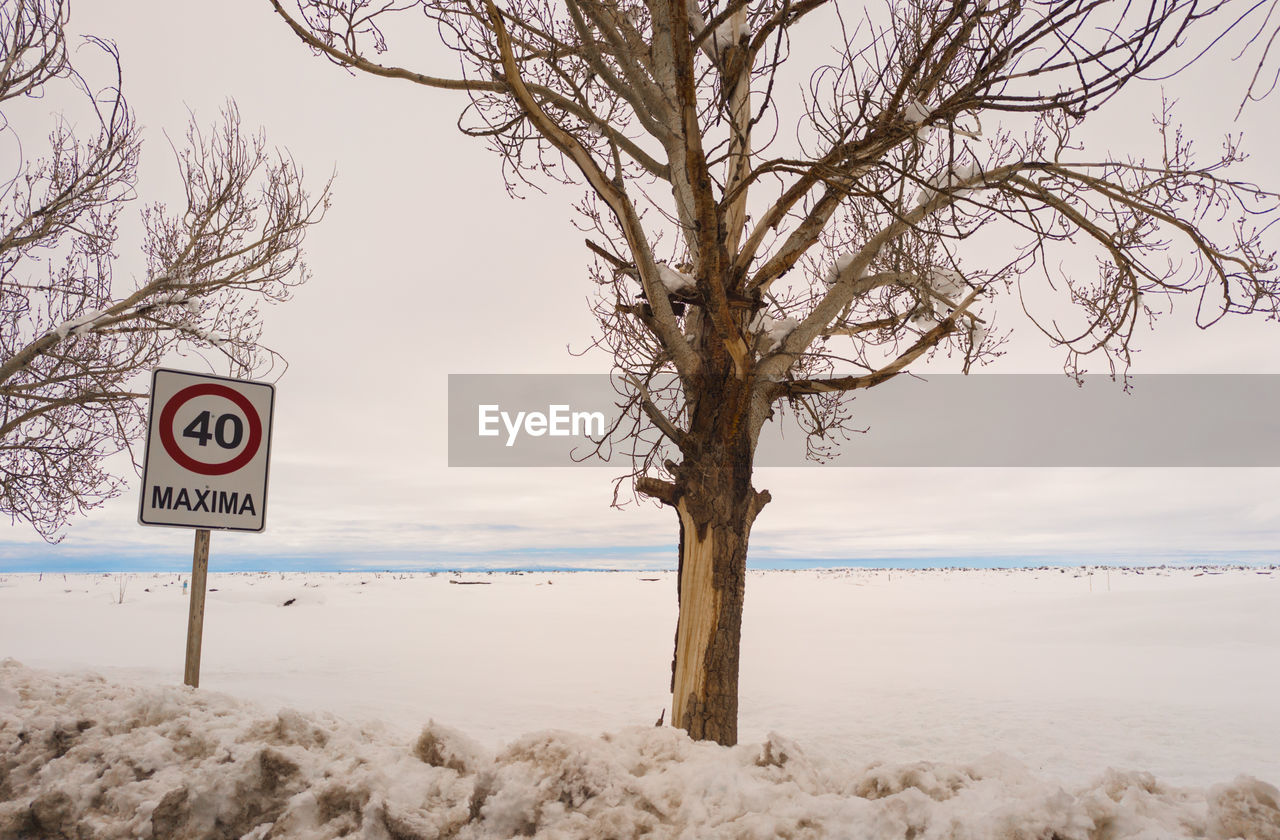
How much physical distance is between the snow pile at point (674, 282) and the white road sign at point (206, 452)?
10.2ft

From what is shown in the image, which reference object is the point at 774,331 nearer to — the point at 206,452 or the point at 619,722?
the point at 206,452

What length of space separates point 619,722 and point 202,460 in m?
5.94

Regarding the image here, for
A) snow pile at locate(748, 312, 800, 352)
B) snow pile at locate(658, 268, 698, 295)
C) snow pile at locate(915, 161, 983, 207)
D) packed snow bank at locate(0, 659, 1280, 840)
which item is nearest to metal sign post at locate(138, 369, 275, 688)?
packed snow bank at locate(0, 659, 1280, 840)

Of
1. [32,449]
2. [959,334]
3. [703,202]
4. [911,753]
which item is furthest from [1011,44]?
[32,449]

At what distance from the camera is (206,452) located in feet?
17.2

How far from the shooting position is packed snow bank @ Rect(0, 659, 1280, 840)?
2756mm

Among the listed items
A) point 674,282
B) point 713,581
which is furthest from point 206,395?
point 713,581

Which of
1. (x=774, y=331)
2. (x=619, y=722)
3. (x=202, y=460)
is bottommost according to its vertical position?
(x=619, y=722)

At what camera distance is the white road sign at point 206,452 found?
5039mm

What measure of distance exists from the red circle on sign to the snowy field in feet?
5.03

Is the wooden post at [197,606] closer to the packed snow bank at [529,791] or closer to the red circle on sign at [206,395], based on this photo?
the red circle on sign at [206,395]

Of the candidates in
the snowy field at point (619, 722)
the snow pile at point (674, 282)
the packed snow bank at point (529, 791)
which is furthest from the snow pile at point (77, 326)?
the snow pile at point (674, 282)

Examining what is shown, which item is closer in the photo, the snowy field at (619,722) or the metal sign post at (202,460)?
the snowy field at (619,722)

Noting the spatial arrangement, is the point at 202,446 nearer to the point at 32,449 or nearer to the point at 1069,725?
the point at 32,449
